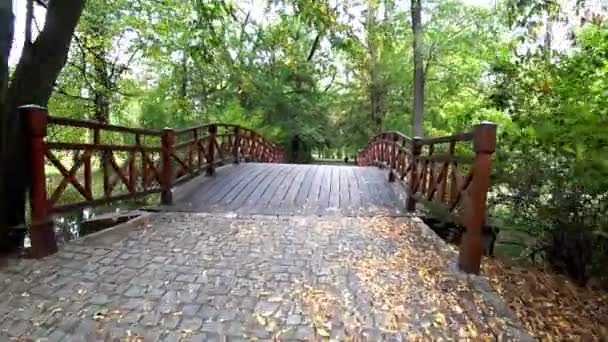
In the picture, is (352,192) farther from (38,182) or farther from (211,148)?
(38,182)

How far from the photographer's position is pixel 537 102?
16.1 ft

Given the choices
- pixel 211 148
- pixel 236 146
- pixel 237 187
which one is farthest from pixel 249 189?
pixel 236 146

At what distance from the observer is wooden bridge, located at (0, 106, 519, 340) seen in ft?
8.03

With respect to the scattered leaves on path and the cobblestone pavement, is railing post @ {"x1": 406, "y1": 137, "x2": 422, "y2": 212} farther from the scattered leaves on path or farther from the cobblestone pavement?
the scattered leaves on path

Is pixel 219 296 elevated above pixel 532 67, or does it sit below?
below

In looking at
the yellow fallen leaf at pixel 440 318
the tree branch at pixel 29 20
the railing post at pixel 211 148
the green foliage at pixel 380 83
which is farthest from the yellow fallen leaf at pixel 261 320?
the railing post at pixel 211 148

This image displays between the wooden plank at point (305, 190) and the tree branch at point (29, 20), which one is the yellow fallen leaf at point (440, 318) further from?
the tree branch at point (29, 20)

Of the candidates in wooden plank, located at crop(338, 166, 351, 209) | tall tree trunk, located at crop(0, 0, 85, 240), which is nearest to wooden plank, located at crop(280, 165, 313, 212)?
wooden plank, located at crop(338, 166, 351, 209)

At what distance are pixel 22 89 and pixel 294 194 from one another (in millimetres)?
3671

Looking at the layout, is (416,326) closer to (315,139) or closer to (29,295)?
(29,295)

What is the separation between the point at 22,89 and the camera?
3502 mm

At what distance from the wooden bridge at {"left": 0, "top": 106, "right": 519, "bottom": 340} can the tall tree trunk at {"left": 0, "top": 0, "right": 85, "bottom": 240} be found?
0.28 metres

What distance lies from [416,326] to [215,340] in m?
1.19

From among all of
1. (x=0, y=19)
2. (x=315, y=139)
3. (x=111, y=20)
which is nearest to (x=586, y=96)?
(x=0, y=19)
